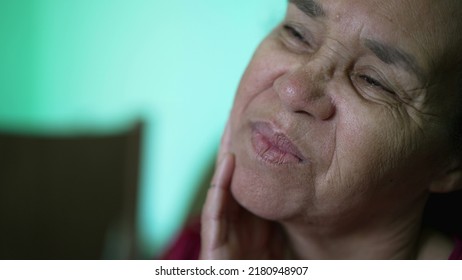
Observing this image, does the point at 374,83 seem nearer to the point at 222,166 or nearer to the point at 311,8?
the point at 311,8

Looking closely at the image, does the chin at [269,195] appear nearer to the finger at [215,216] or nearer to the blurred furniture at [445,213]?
the finger at [215,216]

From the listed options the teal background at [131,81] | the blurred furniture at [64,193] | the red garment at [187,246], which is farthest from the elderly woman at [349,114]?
the teal background at [131,81]

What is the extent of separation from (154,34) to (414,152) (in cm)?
133

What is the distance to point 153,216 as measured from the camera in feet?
6.72

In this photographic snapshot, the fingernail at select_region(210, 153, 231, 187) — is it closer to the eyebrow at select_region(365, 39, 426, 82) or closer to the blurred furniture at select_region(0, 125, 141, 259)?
the eyebrow at select_region(365, 39, 426, 82)

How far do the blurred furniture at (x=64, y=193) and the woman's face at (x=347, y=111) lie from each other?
68cm

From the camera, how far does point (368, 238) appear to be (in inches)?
40.8

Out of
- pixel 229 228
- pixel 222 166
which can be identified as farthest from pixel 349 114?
pixel 229 228

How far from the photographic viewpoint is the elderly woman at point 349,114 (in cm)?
84

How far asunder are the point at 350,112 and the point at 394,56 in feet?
0.35

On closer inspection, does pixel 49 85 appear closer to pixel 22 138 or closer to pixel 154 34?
pixel 154 34

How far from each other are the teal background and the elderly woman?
39.9 inches

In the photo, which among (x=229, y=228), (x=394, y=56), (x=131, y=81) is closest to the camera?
(x=394, y=56)
